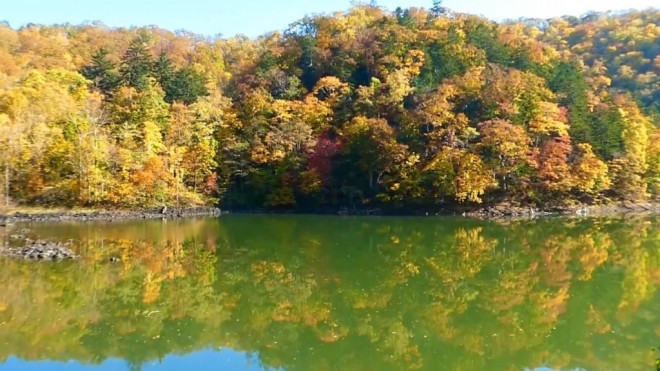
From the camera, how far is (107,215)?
33594mm

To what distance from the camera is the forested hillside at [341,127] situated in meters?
35.2

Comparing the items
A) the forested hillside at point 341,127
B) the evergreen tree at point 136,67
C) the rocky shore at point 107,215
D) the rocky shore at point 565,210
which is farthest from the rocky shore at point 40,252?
the evergreen tree at point 136,67

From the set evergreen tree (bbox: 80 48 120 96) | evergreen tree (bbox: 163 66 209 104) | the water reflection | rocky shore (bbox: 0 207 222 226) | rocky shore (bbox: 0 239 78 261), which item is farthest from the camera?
evergreen tree (bbox: 163 66 209 104)

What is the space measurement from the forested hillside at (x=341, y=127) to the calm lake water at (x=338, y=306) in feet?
43.8

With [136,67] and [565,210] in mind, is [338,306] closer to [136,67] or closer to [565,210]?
[565,210]

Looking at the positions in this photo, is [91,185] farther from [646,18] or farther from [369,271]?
[646,18]

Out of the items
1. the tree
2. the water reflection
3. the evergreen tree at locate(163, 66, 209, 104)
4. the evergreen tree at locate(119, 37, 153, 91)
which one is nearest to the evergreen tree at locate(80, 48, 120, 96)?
the evergreen tree at locate(119, 37, 153, 91)

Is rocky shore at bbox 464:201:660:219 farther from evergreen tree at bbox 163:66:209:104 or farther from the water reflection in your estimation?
the water reflection

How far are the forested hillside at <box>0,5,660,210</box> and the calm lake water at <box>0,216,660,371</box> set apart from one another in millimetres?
13337

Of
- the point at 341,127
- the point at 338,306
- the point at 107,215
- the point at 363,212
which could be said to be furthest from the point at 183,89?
the point at 338,306

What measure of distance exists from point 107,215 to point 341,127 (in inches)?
687

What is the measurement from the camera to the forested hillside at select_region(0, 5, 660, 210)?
3522cm

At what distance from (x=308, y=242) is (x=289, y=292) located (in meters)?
8.99

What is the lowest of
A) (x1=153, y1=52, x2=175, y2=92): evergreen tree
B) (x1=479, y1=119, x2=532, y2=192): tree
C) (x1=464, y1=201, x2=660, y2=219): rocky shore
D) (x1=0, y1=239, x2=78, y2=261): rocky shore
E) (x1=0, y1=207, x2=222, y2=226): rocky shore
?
(x1=0, y1=207, x2=222, y2=226): rocky shore
